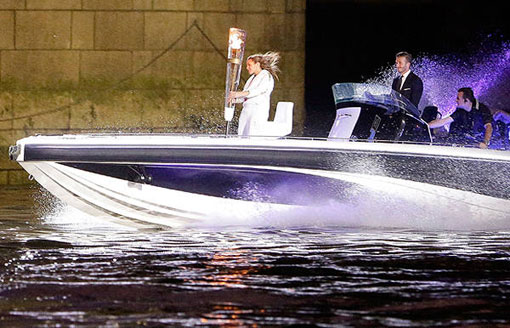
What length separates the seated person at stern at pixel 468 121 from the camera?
300 inches

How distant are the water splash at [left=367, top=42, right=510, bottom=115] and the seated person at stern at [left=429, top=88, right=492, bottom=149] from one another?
4233 millimetres

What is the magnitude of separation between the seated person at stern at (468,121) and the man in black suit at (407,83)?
0.77 feet

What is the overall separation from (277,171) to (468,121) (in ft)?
4.97

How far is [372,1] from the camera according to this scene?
12125 mm

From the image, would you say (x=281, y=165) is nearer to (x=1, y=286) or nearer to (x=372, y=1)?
(x=1, y=286)

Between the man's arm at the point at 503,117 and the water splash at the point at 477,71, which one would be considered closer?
the man's arm at the point at 503,117

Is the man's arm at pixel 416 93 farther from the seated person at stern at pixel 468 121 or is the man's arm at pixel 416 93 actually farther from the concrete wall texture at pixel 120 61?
the concrete wall texture at pixel 120 61

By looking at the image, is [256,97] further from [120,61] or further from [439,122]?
[120,61]

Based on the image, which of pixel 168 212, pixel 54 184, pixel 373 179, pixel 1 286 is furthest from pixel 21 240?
pixel 373 179

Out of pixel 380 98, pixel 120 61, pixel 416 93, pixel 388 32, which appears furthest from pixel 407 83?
pixel 388 32

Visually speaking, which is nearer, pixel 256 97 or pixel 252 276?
pixel 252 276

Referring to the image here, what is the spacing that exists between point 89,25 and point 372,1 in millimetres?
3287

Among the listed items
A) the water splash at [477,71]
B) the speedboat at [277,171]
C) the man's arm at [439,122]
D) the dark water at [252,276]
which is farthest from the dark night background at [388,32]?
the dark water at [252,276]

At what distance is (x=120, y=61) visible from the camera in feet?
37.3
